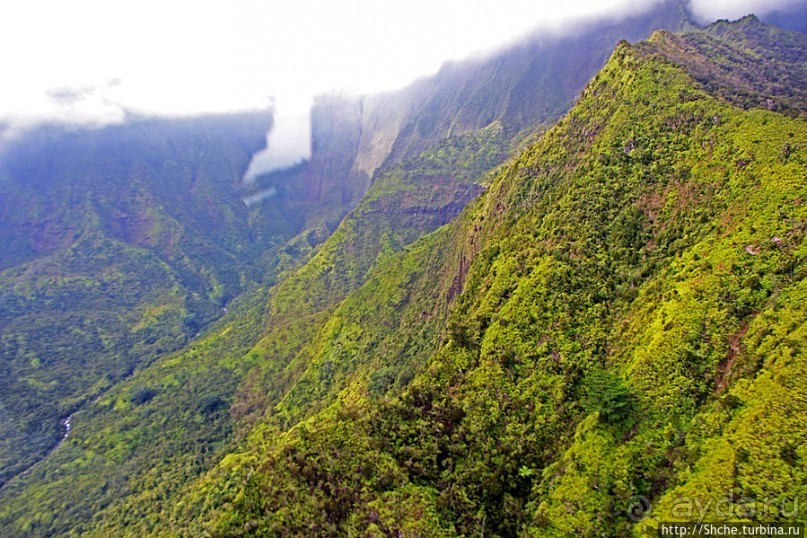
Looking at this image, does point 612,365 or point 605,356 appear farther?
point 605,356

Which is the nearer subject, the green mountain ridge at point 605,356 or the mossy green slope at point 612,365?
the mossy green slope at point 612,365

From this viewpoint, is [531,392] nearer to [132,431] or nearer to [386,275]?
[386,275]

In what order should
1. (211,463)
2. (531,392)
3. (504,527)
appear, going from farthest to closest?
1. (211,463)
2. (531,392)
3. (504,527)

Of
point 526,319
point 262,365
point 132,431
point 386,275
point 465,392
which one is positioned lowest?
point 132,431

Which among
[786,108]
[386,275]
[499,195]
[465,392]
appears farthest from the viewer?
[386,275]

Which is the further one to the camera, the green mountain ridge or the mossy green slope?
the green mountain ridge

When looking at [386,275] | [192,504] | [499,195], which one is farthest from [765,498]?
[386,275]

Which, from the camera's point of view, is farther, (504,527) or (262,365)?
(262,365)

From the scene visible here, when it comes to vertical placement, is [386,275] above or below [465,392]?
below
